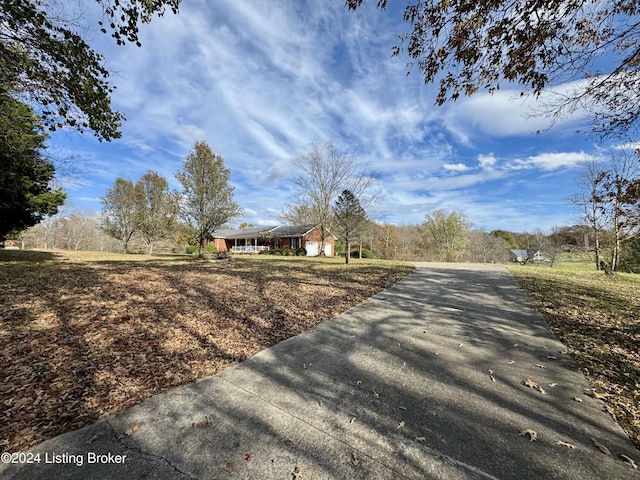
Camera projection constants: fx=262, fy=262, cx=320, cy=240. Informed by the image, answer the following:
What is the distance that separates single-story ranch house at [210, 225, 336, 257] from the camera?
1243 inches

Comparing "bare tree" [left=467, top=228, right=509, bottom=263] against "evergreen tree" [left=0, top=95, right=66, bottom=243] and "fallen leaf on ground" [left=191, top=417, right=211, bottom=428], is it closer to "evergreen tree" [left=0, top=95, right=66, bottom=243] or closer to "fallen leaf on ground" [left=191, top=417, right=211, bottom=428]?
"fallen leaf on ground" [left=191, top=417, right=211, bottom=428]

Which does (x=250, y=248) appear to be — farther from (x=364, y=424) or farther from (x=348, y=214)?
(x=364, y=424)

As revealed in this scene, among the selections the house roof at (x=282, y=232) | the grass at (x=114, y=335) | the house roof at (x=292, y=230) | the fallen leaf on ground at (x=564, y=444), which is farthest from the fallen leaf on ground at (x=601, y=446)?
the house roof at (x=292, y=230)

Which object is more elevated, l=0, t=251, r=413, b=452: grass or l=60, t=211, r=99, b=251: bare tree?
l=60, t=211, r=99, b=251: bare tree

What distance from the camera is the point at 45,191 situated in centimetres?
1130

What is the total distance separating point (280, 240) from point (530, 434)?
32.5 meters

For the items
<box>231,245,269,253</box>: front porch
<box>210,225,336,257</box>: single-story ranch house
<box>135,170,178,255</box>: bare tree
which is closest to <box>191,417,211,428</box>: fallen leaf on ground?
<box>135,170,178,255</box>: bare tree

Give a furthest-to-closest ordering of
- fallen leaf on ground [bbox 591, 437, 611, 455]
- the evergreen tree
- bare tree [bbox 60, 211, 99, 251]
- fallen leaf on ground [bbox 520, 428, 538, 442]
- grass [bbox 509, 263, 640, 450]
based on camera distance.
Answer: bare tree [bbox 60, 211, 99, 251], the evergreen tree, grass [bbox 509, 263, 640, 450], fallen leaf on ground [bbox 520, 428, 538, 442], fallen leaf on ground [bbox 591, 437, 611, 455]

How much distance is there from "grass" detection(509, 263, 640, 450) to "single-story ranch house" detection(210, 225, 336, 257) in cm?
2337

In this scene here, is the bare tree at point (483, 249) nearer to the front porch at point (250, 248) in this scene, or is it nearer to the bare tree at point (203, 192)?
the front porch at point (250, 248)

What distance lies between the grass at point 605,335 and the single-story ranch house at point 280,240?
23.4 m

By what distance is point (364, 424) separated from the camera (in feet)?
7.66

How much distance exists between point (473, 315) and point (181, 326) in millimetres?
5751

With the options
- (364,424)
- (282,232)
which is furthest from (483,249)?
(364,424)
